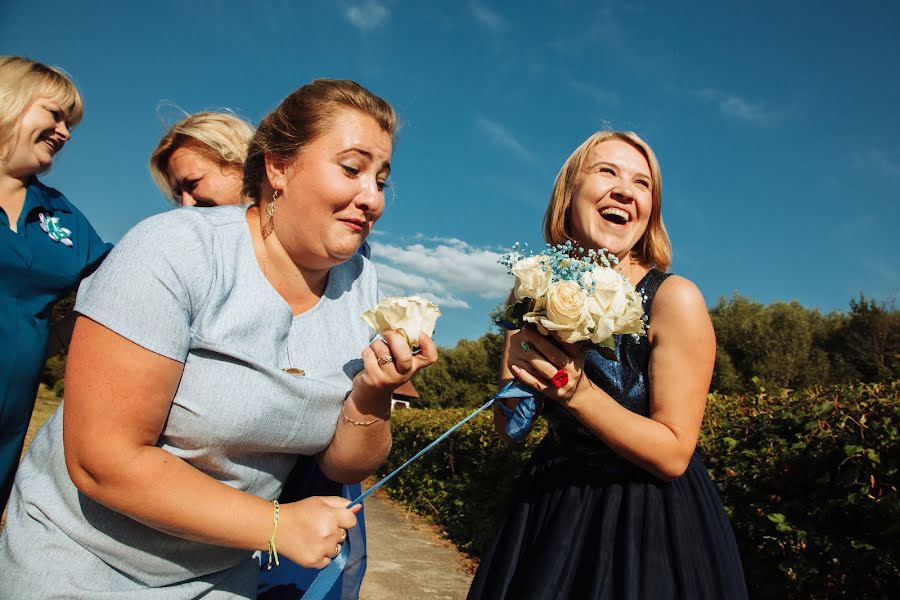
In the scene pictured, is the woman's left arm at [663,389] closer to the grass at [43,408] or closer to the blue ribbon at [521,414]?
the blue ribbon at [521,414]

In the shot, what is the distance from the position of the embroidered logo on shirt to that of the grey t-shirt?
104 cm

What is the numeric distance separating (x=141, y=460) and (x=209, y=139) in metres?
1.77

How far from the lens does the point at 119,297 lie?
172 centimetres

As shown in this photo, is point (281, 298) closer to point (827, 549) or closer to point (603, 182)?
point (603, 182)

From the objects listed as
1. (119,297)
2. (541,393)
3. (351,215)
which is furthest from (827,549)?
(119,297)

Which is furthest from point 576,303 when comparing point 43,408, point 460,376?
point 460,376

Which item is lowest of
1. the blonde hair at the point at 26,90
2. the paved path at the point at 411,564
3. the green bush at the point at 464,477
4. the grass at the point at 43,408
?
the grass at the point at 43,408

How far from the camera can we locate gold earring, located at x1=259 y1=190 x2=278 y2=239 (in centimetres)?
226

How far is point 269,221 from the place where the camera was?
2.28 metres

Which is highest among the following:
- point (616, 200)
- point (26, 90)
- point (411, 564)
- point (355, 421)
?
point (616, 200)

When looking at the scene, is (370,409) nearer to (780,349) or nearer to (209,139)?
(209,139)

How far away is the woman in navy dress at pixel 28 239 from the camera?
2.52 meters

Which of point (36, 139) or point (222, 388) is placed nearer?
point (222, 388)

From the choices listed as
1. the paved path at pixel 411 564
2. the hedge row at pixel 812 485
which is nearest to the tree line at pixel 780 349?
the paved path at pixel 411 564
